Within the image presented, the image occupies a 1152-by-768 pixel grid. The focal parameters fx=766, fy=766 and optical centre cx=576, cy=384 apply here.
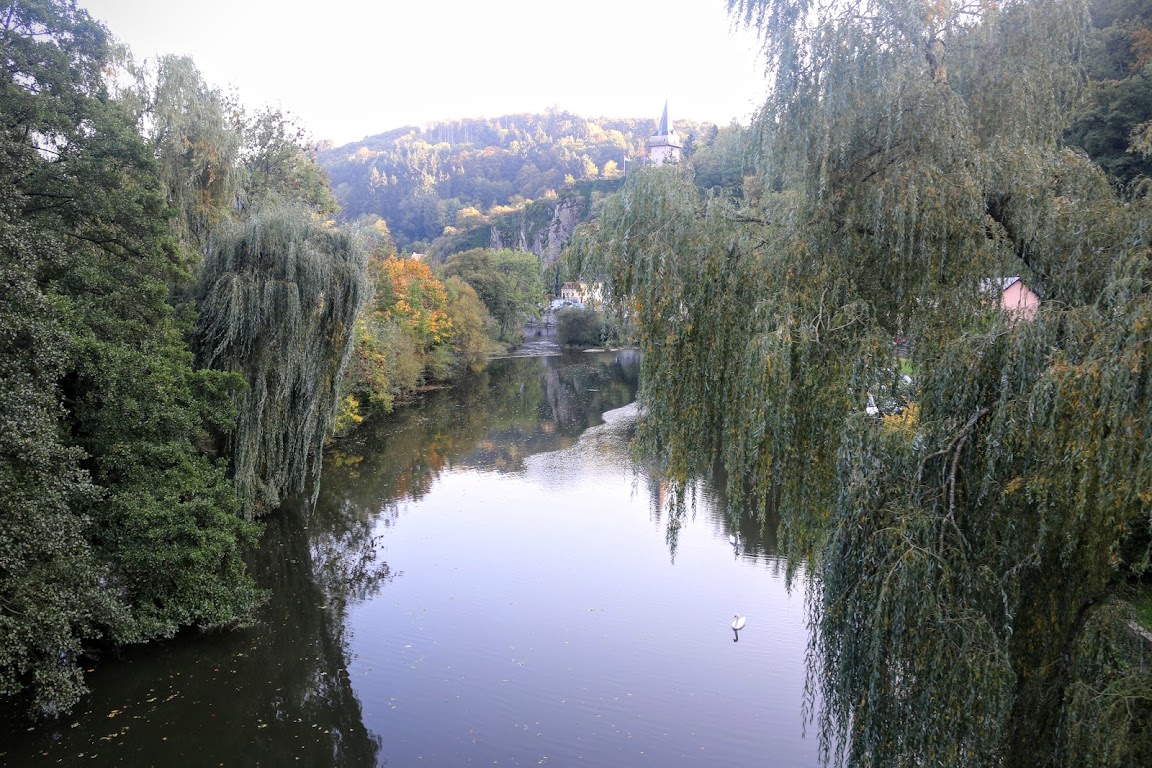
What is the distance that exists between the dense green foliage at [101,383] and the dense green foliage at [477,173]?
97995mm

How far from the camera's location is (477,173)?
471 feet

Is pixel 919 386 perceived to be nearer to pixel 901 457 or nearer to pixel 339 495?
pixel 901 457

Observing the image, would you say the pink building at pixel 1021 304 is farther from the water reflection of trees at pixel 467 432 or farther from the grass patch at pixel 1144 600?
the water reflection of trees at pixel 467 432

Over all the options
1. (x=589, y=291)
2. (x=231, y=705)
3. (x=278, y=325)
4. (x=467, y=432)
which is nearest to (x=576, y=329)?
(x=467, y=432)

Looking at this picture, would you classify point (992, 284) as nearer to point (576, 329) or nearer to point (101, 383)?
point (101, 383)

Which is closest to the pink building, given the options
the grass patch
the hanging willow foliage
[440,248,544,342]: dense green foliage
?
the grass patch

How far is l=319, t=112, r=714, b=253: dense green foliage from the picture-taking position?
12000cm

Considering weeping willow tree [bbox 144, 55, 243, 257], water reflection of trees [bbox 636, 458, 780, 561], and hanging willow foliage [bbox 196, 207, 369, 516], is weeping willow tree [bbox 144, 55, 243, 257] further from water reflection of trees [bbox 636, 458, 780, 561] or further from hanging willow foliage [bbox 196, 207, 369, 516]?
water reflection of trees [bbox 636, 458, 780, 561]

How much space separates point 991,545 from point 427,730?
7.64m

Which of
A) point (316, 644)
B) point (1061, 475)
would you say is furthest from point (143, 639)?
point (1061, 475)

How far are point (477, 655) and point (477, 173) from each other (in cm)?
14018

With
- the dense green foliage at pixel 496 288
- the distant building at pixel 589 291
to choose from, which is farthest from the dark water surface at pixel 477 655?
the dense green foliage at pixel 496 288

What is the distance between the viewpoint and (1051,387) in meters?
3.61

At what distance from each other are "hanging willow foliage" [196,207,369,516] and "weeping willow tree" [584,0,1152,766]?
9.48 metres
